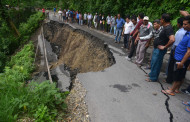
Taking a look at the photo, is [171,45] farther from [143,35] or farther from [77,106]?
[77,106]

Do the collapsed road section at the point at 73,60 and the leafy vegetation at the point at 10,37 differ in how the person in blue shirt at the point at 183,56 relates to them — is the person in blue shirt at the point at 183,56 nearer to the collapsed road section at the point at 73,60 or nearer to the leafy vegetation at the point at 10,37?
the collapsed road section at the point at 73,60

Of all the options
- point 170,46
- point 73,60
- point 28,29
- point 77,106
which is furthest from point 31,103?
point 28,29

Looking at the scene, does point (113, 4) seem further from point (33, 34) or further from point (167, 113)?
point (167, 113)

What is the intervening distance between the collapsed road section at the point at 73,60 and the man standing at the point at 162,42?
87.4 inches

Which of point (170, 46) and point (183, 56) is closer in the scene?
point (183, 56)

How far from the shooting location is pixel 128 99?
11.9 ft

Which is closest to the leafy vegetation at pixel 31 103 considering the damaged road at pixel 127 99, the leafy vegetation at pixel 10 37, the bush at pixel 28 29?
the damaged road at pixel 127 99

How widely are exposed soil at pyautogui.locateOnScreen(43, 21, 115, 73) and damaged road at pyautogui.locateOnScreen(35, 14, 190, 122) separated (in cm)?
174

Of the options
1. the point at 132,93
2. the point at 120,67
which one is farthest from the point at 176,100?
the point at 120,67

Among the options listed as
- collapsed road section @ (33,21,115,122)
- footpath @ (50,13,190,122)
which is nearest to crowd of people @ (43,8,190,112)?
footpath @ (50,13,190,122)

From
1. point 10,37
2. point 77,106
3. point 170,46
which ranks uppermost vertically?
point 170,46

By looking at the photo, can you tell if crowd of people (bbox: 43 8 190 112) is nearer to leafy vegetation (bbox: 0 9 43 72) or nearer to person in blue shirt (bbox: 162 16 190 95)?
person in blue shirt (bbox: 162 16 190 95)

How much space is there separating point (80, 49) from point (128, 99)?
24.2 ft

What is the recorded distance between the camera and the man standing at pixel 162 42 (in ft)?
12.0
